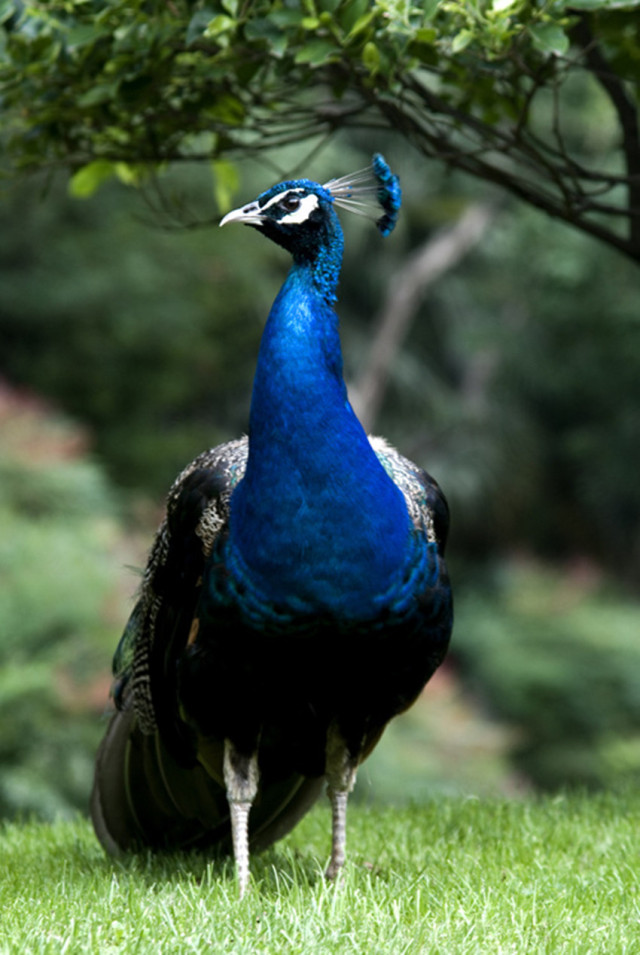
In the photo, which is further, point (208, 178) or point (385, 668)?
point (208, 178)

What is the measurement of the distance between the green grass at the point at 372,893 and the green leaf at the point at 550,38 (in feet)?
7.61

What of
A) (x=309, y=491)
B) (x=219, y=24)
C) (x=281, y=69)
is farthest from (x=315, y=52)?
(x=309, y=491)

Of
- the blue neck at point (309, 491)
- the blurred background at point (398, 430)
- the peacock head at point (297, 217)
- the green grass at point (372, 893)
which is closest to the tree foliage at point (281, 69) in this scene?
the peacock head at point (297, 217)

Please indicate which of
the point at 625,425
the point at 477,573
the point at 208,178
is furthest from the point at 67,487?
the point at 477,573

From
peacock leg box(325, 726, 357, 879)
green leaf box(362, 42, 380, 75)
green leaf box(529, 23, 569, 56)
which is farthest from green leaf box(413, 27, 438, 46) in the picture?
peacock leg box(325, 726, 357, 879)

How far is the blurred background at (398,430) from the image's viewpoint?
8078 millimetres

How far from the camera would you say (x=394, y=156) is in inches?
672

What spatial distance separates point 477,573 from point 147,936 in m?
14.4

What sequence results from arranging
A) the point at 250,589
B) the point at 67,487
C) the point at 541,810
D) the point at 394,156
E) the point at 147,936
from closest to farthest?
the point at 147,936, the point at 250,589, the point at 541,810, the point at 67,487, the point at 394,156

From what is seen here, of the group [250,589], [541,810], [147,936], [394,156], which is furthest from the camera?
[394,156]

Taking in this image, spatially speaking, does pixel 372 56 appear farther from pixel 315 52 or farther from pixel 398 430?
pixel 398 430

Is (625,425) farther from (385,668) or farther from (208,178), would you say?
(385,668)

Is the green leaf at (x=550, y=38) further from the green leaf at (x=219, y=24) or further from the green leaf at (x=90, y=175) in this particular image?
the green leaf at (x=90, y=175)

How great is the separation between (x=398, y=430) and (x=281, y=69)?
13.9 meters
